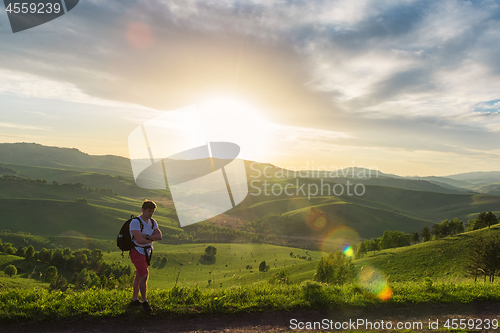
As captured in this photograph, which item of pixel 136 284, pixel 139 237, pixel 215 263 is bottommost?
pixel 215 263

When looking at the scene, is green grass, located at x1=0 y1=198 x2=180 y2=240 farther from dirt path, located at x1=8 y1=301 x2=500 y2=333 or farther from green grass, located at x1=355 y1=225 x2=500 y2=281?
dirt path, located at x1=8 y1=301 x2=500 y2=333

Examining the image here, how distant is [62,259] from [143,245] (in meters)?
102

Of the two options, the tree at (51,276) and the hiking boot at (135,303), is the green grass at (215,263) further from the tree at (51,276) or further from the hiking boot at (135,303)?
the hiking boot at (135,303)

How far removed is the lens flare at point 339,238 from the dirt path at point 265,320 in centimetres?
14998

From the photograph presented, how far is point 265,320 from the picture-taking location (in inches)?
270

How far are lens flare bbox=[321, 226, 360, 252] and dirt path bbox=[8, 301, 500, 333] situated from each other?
149981 mm

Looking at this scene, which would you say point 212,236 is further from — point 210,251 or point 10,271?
point 10,271

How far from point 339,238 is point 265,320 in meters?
178

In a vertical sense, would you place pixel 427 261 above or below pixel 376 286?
below

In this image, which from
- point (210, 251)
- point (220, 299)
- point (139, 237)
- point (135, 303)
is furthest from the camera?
point (210, 251)

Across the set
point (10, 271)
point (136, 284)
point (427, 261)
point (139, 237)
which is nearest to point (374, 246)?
point (427, 261)

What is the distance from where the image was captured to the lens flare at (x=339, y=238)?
15212 centimetres

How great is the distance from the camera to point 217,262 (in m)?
113

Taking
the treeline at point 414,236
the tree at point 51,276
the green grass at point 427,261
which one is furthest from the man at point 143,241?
the tree at point 51,276
